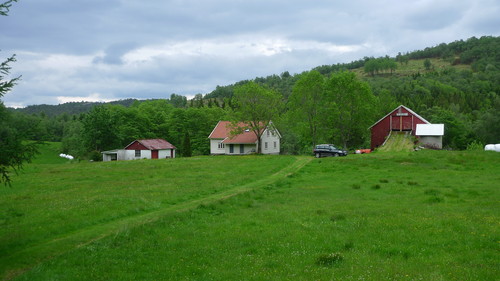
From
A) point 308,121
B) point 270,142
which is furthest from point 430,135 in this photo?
point 270,142

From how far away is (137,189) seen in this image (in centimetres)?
2908

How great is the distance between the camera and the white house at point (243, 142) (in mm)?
81312

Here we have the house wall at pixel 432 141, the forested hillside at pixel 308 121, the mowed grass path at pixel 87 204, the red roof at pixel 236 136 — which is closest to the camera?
the mowed grass path at pixel 87 204

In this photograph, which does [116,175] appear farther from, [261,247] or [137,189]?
[261,247]

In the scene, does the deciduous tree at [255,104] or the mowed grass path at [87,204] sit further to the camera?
the deciduous tree at [255,104]

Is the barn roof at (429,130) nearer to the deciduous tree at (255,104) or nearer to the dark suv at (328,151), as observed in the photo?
the dark suv at (328,151)

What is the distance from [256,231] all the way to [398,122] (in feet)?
207

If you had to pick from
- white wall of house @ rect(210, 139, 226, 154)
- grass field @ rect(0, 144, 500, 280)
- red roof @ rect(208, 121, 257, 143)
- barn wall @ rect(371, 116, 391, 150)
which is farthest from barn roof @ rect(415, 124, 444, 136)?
grass field @ rect(0, 144, 500, 280)

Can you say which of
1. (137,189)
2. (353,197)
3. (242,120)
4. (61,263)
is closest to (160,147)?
(242,120)

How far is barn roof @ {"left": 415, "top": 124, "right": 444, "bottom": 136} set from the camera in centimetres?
6838

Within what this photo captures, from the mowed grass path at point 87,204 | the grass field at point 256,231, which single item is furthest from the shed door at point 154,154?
the grass field at point 256,231

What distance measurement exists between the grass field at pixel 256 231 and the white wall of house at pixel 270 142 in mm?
49795

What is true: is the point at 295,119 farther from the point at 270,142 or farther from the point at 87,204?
the point at 87,204

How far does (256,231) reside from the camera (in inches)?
619
